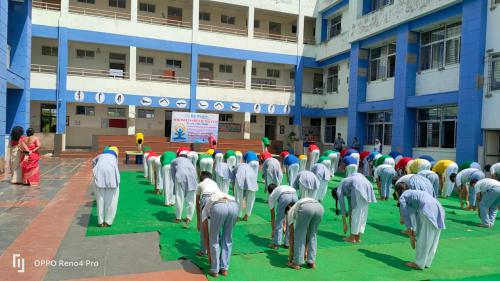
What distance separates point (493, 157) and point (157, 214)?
1263cm

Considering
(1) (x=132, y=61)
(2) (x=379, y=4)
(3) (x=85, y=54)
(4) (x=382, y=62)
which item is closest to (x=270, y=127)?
(4) (x=382, y=62)

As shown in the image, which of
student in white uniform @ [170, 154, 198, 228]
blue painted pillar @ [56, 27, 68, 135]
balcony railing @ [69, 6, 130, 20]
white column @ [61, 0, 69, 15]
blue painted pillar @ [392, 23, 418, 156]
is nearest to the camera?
student in white uniform @ [170, 154, 198, 228]

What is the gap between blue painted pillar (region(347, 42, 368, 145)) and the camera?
2259cm

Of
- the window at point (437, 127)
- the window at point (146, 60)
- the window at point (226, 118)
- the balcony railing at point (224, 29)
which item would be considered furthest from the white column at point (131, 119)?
the window at point (437, 127)

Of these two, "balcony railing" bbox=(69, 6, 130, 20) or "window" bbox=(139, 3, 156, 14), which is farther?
"window" bbox=(139, 3, 156, 14)

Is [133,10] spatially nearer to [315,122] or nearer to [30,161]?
[30,161]

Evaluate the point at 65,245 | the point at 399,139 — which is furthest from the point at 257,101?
the point at 65,245

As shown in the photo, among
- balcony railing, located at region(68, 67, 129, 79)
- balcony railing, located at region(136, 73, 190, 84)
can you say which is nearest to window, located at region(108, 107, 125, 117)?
balcony railing, located at region(68, 67, 129, 79)

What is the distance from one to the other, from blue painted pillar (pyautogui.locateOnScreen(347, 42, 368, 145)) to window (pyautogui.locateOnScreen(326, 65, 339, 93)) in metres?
3.75

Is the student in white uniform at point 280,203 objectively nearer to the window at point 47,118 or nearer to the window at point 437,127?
the window at point 437,127

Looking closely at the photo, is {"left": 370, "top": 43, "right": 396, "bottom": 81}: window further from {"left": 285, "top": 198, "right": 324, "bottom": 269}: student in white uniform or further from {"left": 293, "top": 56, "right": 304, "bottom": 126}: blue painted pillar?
{"left": 285, "top": 198, "right": 324, "bottom": 269}: student in white uniform

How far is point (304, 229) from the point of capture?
5.73 metres

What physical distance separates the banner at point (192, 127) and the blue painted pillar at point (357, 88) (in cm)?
815

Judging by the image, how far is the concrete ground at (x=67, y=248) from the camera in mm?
5289
